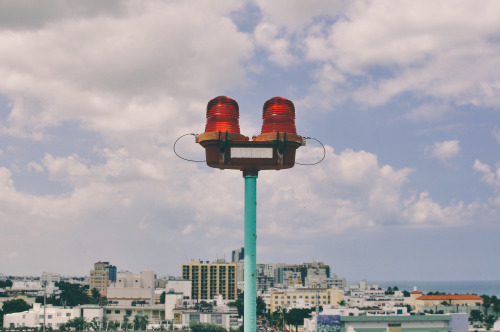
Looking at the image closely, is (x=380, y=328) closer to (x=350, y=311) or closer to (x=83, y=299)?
(x=350, y=311)

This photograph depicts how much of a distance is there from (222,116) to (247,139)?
6.14 ft

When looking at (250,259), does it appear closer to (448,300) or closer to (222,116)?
(222,116)

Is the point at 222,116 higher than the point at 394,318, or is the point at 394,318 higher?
the point at 222,116

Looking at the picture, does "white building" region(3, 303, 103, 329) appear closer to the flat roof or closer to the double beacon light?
the flat roof

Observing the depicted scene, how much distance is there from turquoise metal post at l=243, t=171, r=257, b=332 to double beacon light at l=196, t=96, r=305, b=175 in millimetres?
1753

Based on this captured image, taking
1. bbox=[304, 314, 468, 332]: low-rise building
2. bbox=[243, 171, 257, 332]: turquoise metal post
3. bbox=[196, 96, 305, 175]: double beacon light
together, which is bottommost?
bbox=[304, 314, 468, 332]: low-rise building

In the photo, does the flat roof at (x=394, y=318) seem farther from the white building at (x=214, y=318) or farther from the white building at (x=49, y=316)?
the white building at (x=49, y=316)

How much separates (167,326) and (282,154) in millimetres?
115179

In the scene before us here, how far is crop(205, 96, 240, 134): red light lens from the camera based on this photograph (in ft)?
102

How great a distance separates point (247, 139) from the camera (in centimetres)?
3150

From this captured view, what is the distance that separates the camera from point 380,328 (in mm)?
125500

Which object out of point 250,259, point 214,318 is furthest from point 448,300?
point 250,259

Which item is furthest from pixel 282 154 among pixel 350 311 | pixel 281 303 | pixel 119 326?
pixel 281 303

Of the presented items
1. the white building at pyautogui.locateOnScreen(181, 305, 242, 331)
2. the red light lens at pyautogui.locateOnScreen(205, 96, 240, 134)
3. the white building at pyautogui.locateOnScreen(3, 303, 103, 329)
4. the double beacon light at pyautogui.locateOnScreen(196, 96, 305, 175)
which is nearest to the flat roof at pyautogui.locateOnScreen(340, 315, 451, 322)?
the white building at pyautogui.locateOnScreen(181, 305, 242, 331)
